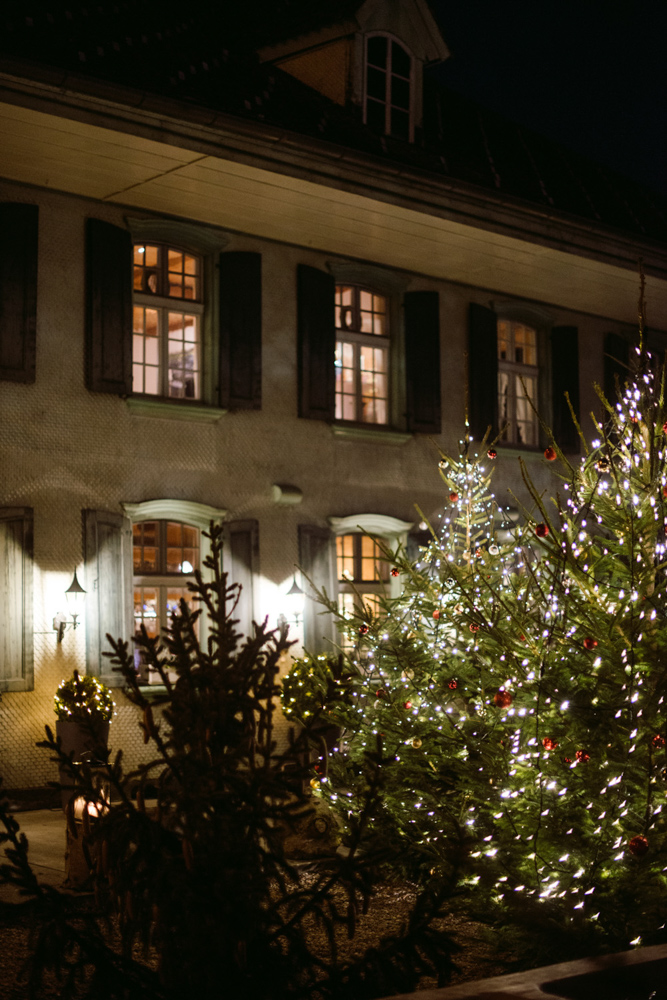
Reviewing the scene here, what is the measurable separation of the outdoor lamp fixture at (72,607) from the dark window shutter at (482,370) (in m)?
5.69

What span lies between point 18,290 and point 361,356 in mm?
4429

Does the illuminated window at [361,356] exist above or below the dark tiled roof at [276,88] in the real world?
below

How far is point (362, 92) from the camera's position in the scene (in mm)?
12906

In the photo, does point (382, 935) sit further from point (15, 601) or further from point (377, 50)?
point (377, 50)

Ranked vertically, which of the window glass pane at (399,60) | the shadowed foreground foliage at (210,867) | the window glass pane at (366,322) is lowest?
the shadowed foreground foliage at (210,867)

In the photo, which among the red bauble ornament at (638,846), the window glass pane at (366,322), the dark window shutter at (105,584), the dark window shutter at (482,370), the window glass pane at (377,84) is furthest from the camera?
the dark window shutter at (482,370)

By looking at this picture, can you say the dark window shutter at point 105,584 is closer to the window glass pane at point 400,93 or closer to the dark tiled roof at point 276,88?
the dark tiled roof at point 276,88

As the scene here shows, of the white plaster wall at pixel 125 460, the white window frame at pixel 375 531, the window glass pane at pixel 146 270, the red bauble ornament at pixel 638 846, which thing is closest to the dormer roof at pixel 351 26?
the white plaster wall at pixel 125 460

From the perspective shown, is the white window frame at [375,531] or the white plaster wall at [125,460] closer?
the white plaster wall at [125,460]

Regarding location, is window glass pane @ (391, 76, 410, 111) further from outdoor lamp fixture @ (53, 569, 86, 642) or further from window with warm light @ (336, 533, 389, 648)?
outdoor lamp fixture @ (53, 569, 86, 642)

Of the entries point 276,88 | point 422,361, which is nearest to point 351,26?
point 276,88

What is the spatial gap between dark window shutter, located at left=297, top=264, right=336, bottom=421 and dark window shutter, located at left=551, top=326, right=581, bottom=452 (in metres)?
3.85

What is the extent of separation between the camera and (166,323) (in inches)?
470

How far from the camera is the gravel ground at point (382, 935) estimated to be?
4871mm
